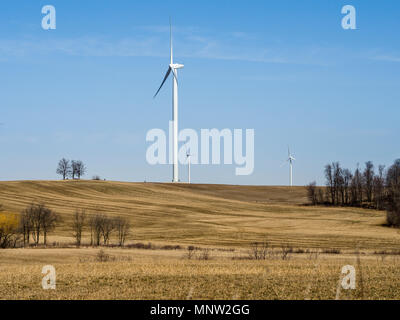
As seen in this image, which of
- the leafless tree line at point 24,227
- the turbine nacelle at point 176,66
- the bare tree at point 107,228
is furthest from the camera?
the turbine nacelle at point 176,66

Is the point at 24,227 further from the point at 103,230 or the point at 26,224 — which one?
the point at 103,230

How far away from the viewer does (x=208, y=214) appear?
8350 centimetres

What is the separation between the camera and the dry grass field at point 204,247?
1658cm

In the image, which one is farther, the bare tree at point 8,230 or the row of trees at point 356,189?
the row of trees at point 356,189

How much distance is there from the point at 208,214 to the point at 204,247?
34.3 meters

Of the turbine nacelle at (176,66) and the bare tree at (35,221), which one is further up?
the turbine nacelle at (176,66)

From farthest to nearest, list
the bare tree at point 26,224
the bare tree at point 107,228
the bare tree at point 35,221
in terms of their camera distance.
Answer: the bare tree at point 35,221 → the bare tree at point 26,224 → the bare tree at point 107,228

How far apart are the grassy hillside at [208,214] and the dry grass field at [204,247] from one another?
0.14m

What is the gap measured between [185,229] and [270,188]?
59604mm

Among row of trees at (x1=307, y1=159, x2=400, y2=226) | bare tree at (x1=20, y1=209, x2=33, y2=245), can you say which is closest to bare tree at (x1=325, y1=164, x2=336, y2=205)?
row of trees at (x1=307, y1=159, x2=400, y2=226)

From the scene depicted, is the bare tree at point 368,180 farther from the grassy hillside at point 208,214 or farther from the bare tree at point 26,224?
the bare tree at point 26,224

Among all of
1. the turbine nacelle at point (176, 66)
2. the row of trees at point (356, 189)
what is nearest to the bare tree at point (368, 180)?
the row of trees at point (356, 189)
